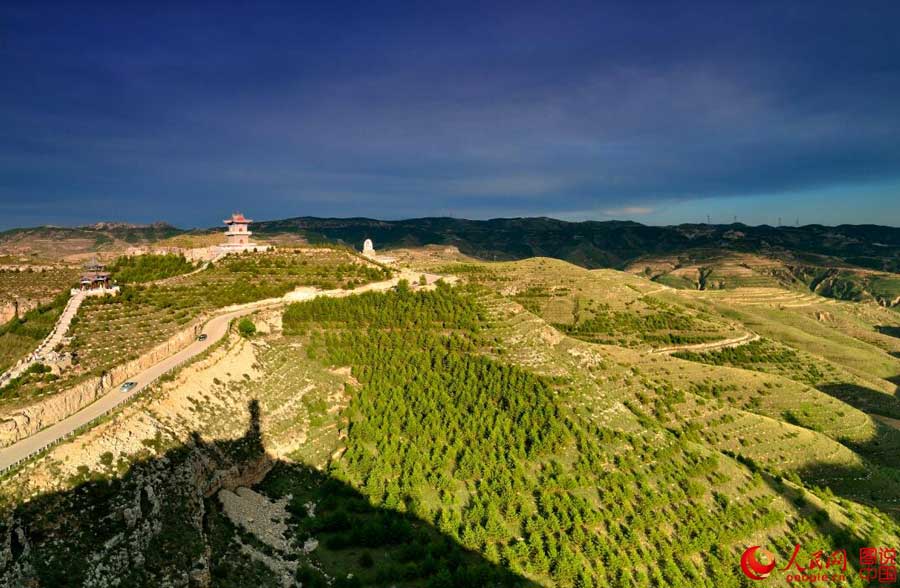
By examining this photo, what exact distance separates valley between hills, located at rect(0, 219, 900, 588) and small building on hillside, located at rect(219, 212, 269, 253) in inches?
120

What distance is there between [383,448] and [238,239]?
44.6 metres

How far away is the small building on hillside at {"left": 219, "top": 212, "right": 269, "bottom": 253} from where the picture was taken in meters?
67.8

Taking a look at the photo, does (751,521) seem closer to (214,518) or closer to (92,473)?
(214,518)

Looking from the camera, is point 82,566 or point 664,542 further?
point 664,542

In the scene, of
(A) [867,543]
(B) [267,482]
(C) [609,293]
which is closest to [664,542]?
(A) [867,543]

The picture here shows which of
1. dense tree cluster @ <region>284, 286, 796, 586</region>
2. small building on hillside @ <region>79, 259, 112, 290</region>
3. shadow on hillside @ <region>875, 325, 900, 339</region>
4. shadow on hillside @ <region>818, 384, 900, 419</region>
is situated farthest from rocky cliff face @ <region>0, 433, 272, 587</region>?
shadow on hillside @ <region>875, 325, 900, 339</region>

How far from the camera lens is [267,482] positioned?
112 ft

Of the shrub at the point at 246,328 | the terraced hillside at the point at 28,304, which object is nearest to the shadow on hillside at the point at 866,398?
the shrub at the point at 246,328

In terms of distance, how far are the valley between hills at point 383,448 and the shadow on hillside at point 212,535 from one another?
115mm

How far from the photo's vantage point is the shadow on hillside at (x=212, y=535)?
19.5 m

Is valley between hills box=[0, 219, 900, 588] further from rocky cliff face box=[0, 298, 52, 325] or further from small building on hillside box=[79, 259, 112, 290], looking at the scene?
small building on hillside box=[79, 259, 112, 290]

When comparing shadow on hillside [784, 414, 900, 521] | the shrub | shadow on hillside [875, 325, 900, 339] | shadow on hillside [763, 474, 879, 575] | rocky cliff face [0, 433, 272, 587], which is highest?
the shrub

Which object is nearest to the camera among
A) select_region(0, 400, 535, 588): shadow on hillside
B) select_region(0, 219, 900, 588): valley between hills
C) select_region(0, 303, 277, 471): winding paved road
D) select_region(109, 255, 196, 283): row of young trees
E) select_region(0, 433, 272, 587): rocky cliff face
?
select_region(0, 433, 272, 587): rocky cliff face

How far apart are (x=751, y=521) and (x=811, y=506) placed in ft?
25.5
